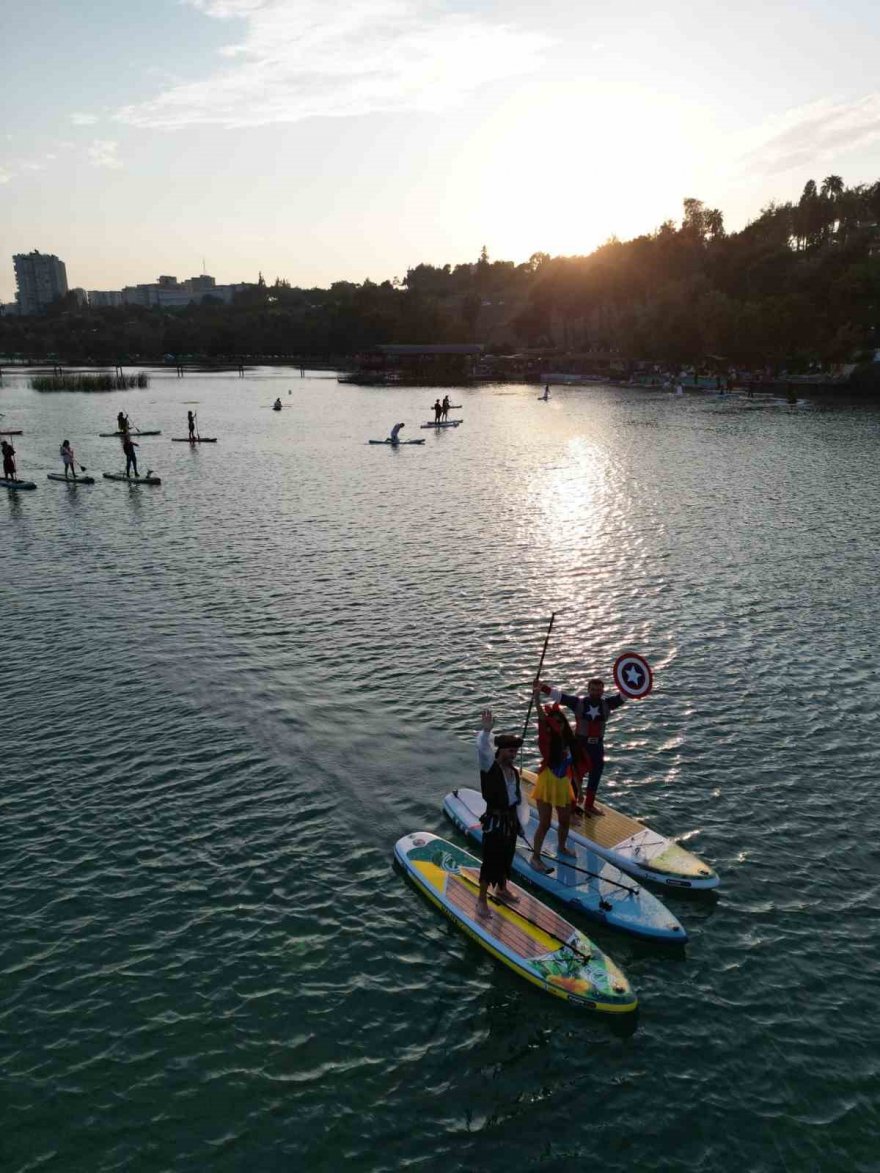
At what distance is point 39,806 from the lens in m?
17.9

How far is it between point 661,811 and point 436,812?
5087 millimetres

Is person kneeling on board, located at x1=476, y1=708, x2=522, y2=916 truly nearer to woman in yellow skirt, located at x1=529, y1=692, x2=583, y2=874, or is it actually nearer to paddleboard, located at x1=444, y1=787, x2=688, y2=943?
paddleboard, located at x1=444, y1=787, x2=688, y2=943

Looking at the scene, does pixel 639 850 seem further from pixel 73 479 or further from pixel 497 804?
pixel 73 479

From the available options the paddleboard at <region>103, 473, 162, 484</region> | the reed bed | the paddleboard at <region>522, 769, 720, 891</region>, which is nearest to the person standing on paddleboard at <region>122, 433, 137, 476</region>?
the paddleboard at <region>103, 473, 162, 484</region>

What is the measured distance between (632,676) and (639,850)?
3438 mm

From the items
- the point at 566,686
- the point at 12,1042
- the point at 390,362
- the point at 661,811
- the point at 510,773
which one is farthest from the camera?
the point at 390,362

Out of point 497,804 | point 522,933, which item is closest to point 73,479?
point 497,804

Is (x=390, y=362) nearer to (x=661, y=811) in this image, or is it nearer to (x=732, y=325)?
(x=732, y=325)

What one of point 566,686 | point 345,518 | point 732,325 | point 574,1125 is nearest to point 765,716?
point 566,686

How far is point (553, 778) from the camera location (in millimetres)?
15391

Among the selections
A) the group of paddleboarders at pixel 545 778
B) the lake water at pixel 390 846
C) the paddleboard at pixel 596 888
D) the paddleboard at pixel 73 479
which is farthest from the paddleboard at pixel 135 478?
the group of paddleboarders at pixel 545 778

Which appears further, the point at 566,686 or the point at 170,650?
the point at 170,650

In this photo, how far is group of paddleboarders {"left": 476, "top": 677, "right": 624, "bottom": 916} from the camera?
44.5 ft

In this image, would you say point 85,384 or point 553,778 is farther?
point 85,384
